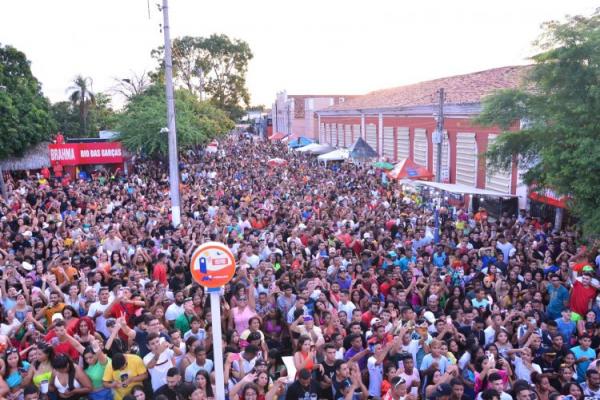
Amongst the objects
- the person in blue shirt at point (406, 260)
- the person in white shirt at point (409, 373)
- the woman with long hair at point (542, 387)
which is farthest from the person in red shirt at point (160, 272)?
the woman with long hair at point (542, 387)

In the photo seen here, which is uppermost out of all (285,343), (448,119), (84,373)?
(448,119)

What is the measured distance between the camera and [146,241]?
425 inches

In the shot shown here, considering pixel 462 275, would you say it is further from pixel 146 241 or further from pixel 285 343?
pixel 146 241

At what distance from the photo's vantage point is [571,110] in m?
9.75

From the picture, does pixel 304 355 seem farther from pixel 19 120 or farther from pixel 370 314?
pixel 19 120

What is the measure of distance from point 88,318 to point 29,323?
0.86 metres

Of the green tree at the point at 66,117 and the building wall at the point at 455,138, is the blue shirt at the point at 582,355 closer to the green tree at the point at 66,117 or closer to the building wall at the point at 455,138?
the building wall at the point at 455,138

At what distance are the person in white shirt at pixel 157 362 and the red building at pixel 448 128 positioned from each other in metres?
9.73

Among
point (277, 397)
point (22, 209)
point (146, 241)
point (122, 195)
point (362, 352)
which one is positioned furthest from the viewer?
point (122, 195)

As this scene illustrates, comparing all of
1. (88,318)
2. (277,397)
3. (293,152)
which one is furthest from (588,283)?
(293,152)

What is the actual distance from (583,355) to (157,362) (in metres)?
4.78

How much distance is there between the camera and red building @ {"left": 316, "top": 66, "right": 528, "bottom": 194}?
18703 millimetres

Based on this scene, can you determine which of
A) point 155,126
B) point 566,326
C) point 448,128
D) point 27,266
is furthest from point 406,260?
point 155,126

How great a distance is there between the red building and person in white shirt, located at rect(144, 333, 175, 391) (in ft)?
31.9
